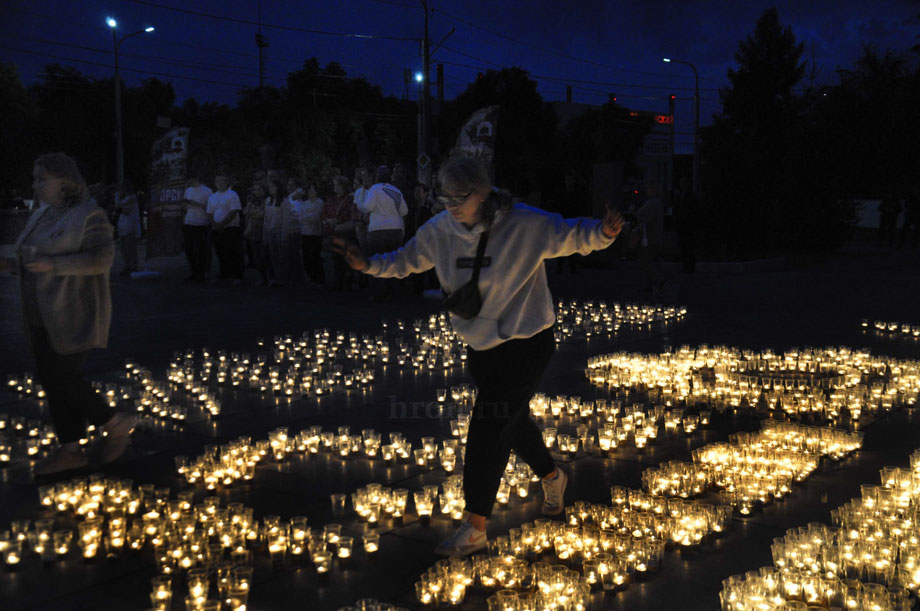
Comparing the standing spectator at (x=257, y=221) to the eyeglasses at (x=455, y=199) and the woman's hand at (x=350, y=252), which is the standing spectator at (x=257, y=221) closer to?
the woman's hand at (x=350, y=252)

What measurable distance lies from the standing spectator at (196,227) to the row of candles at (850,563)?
45.9 feet

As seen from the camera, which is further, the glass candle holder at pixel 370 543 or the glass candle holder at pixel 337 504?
the glass candle holder at pixel 337 504

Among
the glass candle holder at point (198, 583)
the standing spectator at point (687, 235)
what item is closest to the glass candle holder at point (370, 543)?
the glass candle holder at point (198, 583)

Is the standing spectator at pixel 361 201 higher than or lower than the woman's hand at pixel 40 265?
higher

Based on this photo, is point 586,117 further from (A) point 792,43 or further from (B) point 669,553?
(B) point 669,553

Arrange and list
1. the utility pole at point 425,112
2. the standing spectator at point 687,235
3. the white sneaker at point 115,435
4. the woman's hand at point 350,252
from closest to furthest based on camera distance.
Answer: the woman's hand at point 350,252 → the white sneaker at point 115,435 → the utility pole at point 425,112 → the standing spectator at point 687,235

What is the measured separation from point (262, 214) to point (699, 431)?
39.8ft

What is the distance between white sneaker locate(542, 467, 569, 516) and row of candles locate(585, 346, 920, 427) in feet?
9.08

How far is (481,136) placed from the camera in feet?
49.5

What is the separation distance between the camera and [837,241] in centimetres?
2502

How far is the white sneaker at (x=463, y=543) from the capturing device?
13.8 ft

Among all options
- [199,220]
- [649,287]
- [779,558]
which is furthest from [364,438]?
[199,220]

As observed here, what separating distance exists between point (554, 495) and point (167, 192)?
15131 millimetres

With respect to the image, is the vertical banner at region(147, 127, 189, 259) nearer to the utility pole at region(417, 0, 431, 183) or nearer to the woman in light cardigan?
the utility pole at region(417, 0, 431, 183)
